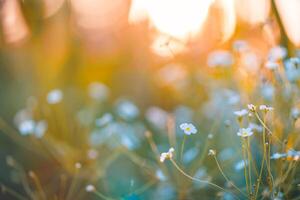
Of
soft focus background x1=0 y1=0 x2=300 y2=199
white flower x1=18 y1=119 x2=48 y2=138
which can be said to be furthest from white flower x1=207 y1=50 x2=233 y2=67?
white flower x1=18 y1=119 x2=48 y2=138

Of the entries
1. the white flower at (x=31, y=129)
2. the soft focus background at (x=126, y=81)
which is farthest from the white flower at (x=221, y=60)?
the white flower at (x=31, y=129)

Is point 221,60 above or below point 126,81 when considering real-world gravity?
below

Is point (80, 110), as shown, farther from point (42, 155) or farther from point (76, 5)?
point (76, 5)

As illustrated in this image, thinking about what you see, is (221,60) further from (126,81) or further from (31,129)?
(126,81)

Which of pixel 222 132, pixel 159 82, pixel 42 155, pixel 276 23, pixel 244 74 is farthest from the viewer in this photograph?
pixel 159 82

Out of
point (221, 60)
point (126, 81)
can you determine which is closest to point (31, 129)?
point (221, 60)

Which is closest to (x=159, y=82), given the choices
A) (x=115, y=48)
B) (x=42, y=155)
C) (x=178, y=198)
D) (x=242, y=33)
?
(x=115, y=48)

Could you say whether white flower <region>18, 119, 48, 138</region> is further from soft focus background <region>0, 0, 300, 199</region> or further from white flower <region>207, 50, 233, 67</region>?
white flower <region>207, 50, 233, 67</region>

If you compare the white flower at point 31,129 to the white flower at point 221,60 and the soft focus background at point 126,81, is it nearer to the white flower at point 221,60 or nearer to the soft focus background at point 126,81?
the soft focus background at point 126,81
